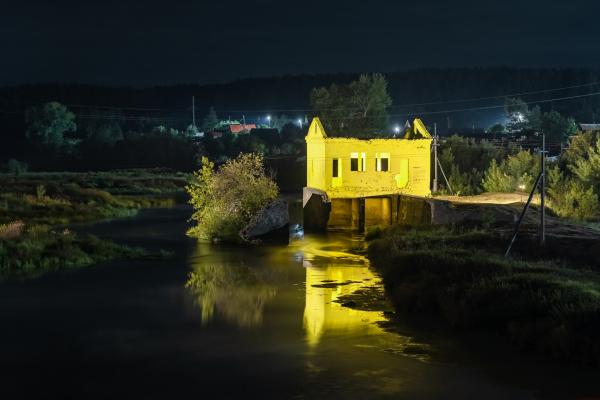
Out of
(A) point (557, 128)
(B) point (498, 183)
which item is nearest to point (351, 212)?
(B) point (498, 183)

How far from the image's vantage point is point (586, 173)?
41.1m

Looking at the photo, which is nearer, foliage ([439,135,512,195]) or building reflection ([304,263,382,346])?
building reflection ([304,263,382,346])

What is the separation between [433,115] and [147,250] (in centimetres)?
16875

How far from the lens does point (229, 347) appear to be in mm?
19062

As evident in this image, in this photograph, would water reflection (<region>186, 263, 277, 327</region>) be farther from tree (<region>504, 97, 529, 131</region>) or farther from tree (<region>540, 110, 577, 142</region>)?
tree (<region>504, 97, 529, 131</region>)

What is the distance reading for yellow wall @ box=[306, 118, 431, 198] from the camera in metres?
44.5

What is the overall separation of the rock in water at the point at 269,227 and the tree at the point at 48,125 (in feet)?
287

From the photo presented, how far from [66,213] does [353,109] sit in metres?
44.1

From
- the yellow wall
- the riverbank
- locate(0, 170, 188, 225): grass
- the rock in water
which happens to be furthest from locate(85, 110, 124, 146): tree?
the rock in water

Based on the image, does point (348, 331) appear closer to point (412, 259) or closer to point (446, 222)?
point (412, 259)

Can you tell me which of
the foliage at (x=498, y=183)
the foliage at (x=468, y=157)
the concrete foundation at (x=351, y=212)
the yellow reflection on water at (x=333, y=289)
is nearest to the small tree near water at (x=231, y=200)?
the concrete foundation at (x=351, y=212)

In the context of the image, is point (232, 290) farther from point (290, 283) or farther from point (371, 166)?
point (371, 166)

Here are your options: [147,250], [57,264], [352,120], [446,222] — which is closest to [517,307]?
[446,222]

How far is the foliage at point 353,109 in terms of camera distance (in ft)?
292
